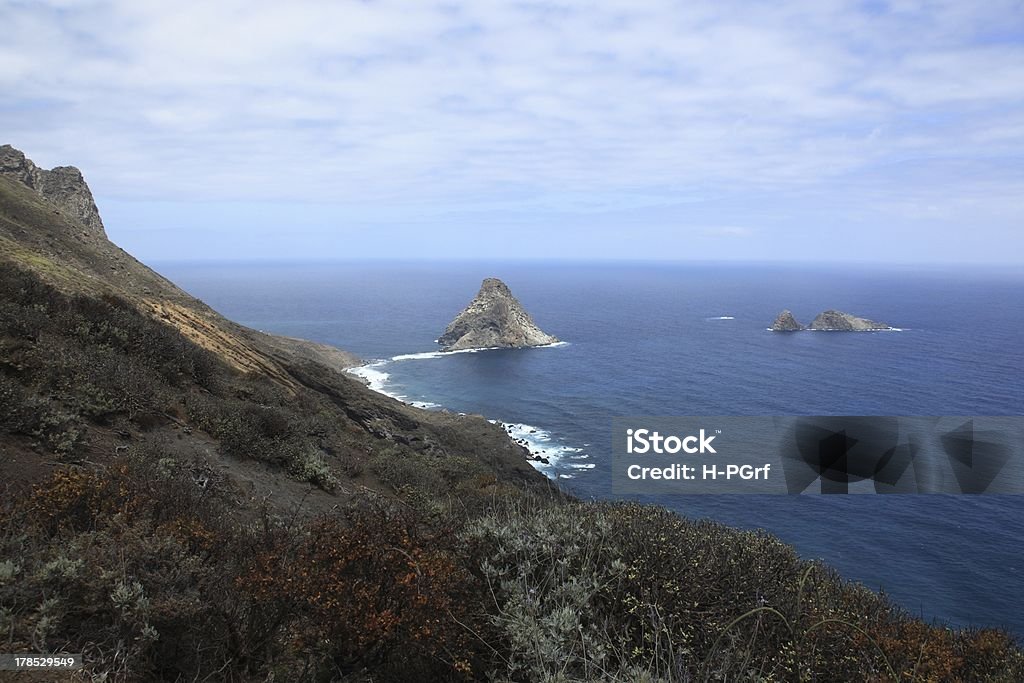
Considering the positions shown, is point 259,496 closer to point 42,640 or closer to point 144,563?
point 144,563

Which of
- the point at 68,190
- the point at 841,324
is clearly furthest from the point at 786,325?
the point at 68,190

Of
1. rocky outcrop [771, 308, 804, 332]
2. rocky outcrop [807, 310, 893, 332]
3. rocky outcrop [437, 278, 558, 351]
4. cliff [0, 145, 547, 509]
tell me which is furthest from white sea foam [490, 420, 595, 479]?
rocky outcrop [807, 310, 893, 332]

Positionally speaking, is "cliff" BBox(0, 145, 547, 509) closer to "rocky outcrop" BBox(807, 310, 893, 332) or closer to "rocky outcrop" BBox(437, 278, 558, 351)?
"rocky outcrop" BBox(437, 278, 558, 351)

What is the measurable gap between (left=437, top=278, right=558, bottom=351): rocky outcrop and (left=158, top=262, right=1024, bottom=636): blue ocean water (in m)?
5.79

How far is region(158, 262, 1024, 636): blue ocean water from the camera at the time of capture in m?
39.5

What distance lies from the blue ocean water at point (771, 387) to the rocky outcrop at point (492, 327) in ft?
19.0

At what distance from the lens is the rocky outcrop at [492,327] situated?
414ft

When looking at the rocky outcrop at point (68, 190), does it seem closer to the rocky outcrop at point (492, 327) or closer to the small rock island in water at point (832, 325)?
the rocky outcrop at point (492, 327)

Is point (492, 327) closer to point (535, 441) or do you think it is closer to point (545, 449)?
point (535, 441)

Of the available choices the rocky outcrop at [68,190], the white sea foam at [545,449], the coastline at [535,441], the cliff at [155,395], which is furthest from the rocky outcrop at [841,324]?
the rocky outcrop at [68,190]

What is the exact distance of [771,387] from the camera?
85.1m

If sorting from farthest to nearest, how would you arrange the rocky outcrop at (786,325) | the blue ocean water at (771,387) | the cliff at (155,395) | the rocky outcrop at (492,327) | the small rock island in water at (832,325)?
the rocky outcrop at (786,325) → the small rock island in water at (832,325) → the rocky outcrop at (492,327) → the blue ocean water at (771,387) → the cliff at (155,395)

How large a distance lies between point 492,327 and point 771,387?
58.9 m

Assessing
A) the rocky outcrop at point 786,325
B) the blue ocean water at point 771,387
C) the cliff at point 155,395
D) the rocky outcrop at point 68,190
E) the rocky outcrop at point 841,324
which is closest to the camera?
the cliff at point 155,395
